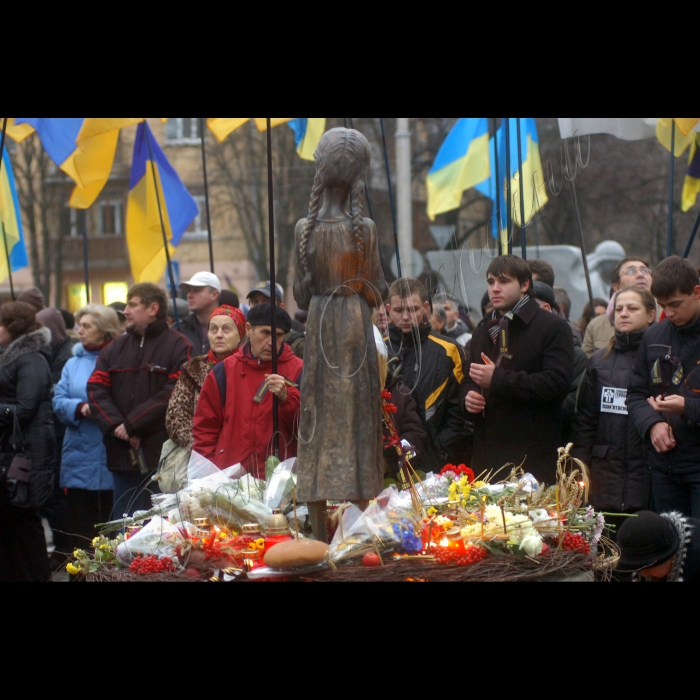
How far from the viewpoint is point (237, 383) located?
235 inches

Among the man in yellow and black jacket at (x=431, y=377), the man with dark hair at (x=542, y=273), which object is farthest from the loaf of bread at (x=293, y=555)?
the man with dark hair at (x=542, y=273)

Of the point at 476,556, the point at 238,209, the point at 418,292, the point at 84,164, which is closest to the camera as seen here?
the point at 476,556

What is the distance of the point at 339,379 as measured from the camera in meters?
5.01

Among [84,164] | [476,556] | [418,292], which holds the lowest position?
[476,556]

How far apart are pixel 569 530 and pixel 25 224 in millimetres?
24098

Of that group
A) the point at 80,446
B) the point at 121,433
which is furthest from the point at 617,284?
Answer: the point at 80,446

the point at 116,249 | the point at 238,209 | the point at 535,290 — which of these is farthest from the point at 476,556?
the point at 116,249

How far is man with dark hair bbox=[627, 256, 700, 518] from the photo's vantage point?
5453 millimetres

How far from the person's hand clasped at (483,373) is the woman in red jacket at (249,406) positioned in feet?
3.23

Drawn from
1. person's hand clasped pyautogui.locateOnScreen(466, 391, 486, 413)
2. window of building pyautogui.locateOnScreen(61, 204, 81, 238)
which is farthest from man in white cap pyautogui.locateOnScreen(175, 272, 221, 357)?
window of building pyautogui.locateOnScreen(61, 204, 81, 238)

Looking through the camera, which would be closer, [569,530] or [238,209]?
[569,530]

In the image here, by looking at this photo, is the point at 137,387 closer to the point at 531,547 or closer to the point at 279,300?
the point at 279,300

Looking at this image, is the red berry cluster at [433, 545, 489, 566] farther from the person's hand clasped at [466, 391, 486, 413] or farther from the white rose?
the person's hand clasped at [466, 391, 486, 413]
